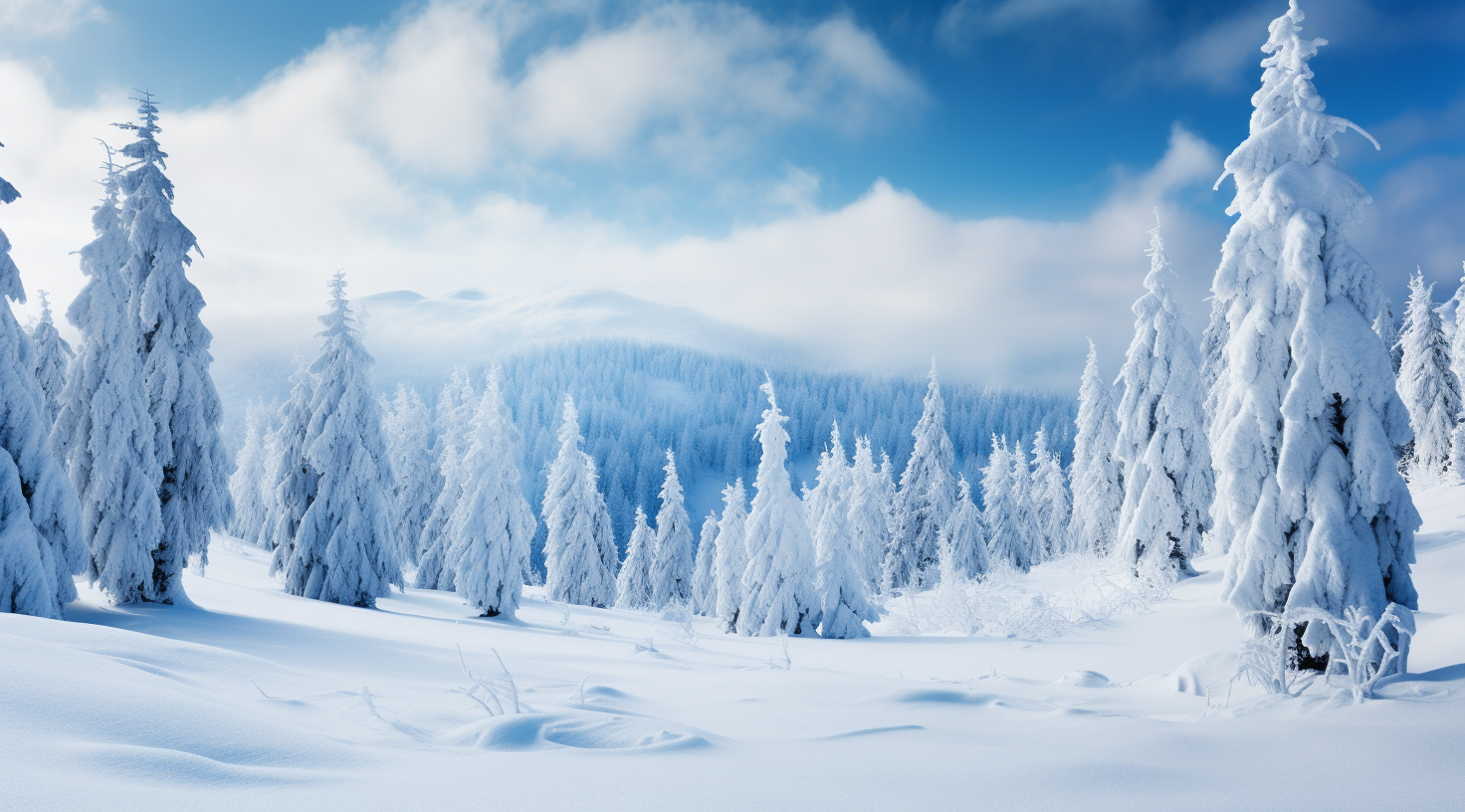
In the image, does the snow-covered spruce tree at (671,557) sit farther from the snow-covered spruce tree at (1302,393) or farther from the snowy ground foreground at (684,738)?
the snow-covered spruce tree at (1302,393)

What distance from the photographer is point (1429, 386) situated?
3600 cm

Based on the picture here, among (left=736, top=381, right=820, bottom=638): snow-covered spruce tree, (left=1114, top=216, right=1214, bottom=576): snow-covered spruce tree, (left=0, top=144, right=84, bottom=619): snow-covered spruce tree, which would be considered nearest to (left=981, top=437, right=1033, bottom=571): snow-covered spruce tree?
(left=1114, top=216, right=1214, bottom=576): snow-covered spruce tree

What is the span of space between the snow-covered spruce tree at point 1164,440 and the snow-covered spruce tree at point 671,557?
2728cm

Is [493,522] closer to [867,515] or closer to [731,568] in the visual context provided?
[731,568]

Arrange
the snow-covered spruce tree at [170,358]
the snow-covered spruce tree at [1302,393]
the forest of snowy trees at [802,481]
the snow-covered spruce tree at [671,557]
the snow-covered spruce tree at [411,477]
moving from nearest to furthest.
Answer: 1. the snow-covered spruce tree at [1302,393]
2. the forest of snowy trees at [802,481]
3. the snow-covered spruce tree at [170,358]
4. the snow-covered spruce tree at [411,477]
5. the snow-covered spruce tree at [671,557]

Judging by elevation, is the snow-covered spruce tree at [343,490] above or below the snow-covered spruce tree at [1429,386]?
below

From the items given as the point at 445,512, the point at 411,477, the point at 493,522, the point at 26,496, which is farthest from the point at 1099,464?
the point at 411,477

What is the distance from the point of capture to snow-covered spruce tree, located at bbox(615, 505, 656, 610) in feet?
154

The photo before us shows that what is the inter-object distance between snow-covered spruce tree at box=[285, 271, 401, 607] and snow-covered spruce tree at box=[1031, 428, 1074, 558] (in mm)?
44131

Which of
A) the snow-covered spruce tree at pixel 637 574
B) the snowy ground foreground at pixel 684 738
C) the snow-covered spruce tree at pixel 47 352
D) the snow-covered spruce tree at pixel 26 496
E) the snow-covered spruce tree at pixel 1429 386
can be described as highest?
the snow-covered spruce tree at pixel 1429 386

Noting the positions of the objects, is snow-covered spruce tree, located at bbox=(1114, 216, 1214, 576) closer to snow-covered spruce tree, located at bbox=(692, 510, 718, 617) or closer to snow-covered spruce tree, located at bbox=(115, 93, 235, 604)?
snow-covered spruce tree, located at bbox=(692, 510, 718, 617)

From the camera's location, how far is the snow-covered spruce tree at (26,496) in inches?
436

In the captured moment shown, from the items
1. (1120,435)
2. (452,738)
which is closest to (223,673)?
(452,738)

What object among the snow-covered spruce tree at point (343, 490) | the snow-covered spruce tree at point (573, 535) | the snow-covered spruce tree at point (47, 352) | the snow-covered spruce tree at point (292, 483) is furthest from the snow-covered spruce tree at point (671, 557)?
the snow-covered spruce tree at point (47, 352)
